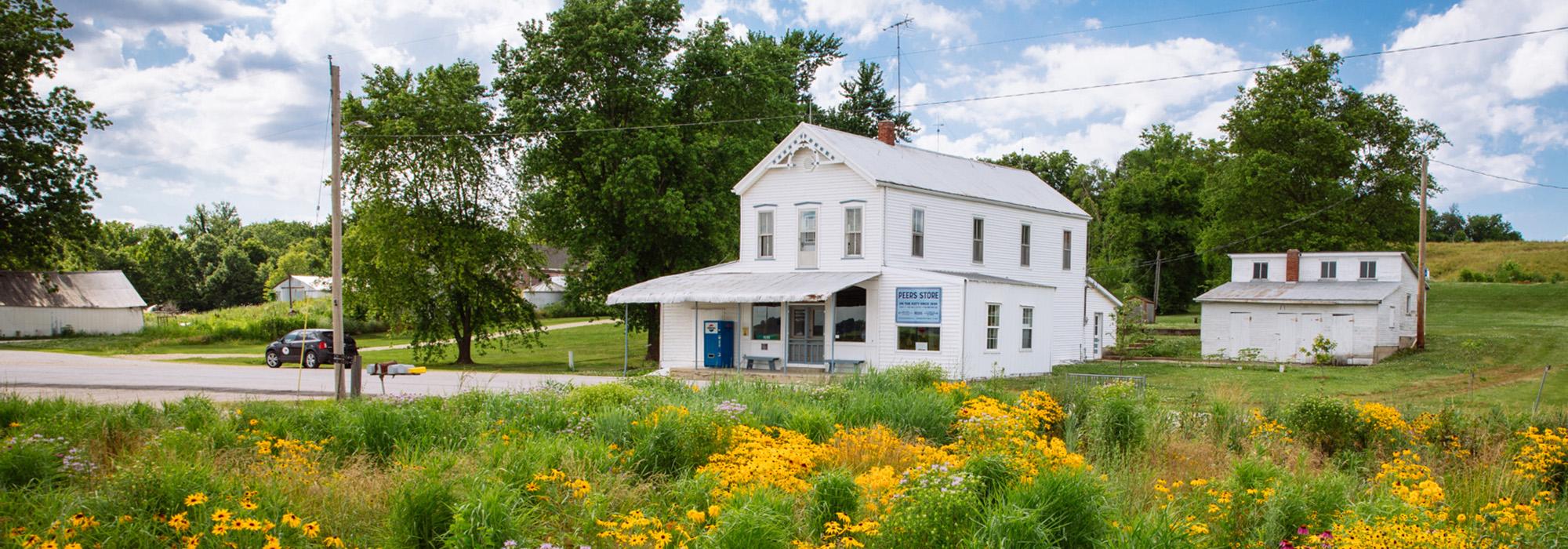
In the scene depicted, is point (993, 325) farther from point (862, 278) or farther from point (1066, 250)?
point (1066, 250)

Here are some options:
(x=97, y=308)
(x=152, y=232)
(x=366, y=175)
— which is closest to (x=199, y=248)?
(x=152, y=232)

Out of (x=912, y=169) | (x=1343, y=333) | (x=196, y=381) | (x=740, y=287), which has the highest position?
(x=912, y=169)

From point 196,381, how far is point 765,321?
49.4 feet

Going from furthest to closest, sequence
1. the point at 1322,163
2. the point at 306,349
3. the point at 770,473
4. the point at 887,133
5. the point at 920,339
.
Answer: the point at 1322,163
the point at 306,349
the point at 887,133
the point at 920,339
the point at 770,473

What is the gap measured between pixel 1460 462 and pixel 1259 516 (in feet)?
18.4

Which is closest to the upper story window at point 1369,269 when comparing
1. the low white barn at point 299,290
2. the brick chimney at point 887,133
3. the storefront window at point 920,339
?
the brick chimney at point 887,133

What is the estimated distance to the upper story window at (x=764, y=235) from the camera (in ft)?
107

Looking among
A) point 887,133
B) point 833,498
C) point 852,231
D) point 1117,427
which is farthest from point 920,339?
point 833,498

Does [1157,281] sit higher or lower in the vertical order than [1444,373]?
higher

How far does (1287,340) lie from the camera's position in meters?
38.7

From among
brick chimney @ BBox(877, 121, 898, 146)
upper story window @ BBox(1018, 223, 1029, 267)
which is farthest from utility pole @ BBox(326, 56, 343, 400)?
upper story window @ BBox(1018, 223, 1029, 267)

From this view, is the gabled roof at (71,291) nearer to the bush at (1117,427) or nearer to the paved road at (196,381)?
the paved road at (196,381)

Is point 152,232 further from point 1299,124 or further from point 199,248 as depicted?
point 1299,124

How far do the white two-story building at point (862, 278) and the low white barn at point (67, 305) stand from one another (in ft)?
134
